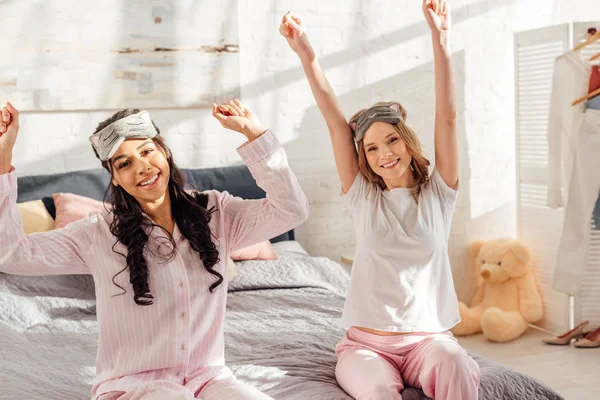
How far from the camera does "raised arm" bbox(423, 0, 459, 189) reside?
2.14 meters

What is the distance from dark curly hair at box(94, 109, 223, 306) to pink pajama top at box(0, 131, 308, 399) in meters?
0.02

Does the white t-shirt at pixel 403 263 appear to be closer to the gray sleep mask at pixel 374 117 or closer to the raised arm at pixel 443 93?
the raised arm at pixel 443 93

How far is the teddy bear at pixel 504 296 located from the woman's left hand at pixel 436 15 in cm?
213

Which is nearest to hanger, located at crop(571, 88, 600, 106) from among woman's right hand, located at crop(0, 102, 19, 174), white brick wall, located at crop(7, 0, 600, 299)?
white brick wall, located at crop(7, 0, 600, 299)

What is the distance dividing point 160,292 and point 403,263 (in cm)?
73

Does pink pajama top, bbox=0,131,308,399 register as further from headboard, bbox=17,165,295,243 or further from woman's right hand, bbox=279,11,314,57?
headboard, bbox=17,165,295,243

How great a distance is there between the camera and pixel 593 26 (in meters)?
3.77

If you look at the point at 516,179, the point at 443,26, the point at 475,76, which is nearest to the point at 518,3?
the point at 475,76

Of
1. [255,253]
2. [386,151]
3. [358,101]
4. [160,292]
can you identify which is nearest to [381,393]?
[160,292]

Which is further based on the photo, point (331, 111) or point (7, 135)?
point (331, 111)

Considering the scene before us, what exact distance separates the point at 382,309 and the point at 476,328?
81.8 inches

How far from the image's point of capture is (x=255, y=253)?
3402 mm

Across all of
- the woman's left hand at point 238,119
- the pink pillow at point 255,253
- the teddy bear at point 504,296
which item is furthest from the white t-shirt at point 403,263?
the teddy bear at point 504,296

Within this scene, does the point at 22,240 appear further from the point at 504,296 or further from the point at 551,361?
the point at 504,296
